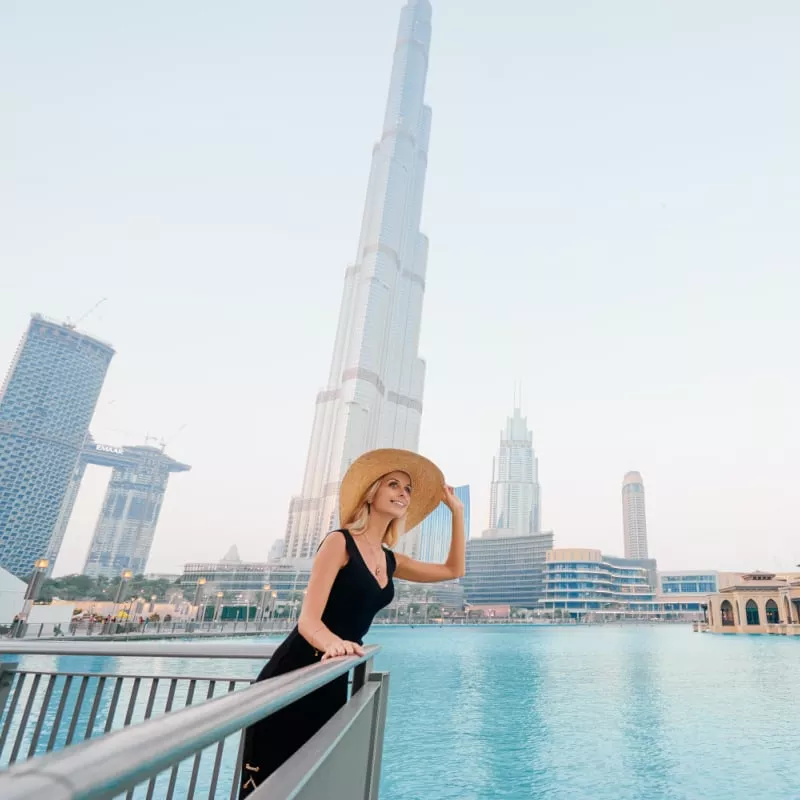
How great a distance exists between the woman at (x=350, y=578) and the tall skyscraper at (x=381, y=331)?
443 feet

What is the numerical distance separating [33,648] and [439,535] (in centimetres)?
19044

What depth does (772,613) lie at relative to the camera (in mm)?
56719

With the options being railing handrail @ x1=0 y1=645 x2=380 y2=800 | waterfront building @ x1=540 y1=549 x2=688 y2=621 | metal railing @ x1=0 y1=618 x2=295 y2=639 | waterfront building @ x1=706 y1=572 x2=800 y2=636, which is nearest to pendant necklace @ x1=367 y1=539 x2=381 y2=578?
railing handrail @ x1=0 y1=645 x2=380 y2=800

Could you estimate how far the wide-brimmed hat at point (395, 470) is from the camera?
9.04 ft

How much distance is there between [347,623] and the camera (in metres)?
2.34

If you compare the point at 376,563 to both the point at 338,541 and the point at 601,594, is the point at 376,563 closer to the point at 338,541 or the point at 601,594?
the point at 338,541

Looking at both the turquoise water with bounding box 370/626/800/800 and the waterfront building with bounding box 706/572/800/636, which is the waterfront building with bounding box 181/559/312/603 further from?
the turquoise water with bounding box 370/626/800/800

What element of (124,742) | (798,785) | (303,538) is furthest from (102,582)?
(124,742)

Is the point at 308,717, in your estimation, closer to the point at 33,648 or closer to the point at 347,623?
the point at 347,623

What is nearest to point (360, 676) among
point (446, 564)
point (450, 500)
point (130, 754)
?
point (446, 564)

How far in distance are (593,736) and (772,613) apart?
59.3 meters

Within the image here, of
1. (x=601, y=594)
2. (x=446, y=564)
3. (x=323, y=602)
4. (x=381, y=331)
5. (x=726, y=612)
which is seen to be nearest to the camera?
(x=323, y=602)

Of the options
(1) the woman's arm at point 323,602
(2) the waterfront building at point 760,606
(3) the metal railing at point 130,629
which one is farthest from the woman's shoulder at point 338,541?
(2) the waterfront building at point 760,606

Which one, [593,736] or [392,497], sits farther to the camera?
[593,736]
